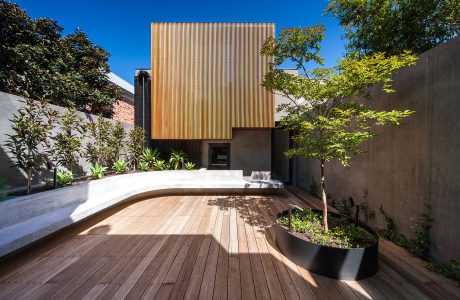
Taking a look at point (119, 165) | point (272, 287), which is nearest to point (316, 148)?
point (272, 287)

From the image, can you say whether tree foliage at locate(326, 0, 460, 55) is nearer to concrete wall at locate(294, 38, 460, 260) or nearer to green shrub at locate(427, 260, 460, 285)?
concrete wall at locate(294, 38, 460, 260)

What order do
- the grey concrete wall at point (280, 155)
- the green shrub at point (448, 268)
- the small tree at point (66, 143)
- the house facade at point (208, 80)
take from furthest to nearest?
the grey concrete wall at point (280, 155), the house facade at point (208, 80), the small tree at point (66, 143), the green shrub at point (448, 268)

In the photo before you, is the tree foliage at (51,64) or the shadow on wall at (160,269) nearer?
the shadow on wall at (160,269)

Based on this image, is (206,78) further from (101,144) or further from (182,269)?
(182,269)

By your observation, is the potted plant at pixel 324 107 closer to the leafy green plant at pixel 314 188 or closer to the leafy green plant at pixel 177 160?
the leafy green plant at pixel 314 188

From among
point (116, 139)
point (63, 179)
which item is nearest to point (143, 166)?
point (116, 139)

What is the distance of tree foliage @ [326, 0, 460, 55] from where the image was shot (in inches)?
176

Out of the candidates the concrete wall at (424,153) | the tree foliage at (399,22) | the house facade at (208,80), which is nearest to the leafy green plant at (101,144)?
the house facade at (208,80)

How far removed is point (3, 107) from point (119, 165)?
305 centimetres

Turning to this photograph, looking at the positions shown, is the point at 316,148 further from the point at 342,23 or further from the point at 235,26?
the point at 235,26

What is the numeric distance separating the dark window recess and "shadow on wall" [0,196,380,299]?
4.87 meters

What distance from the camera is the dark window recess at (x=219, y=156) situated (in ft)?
Result: 28.1

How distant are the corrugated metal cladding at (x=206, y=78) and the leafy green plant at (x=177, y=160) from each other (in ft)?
2.75

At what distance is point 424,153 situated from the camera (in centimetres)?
295
